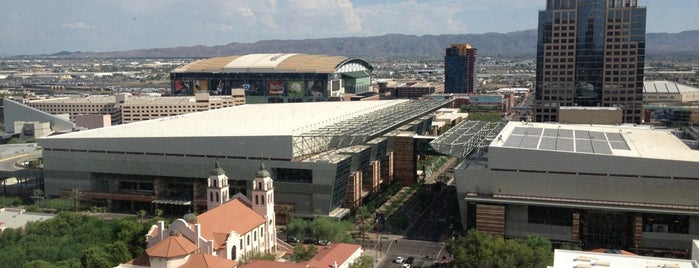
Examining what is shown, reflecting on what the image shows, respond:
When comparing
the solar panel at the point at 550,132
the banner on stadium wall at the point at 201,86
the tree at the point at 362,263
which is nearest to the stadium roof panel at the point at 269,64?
the banner on stadium wall at the point at 201,86

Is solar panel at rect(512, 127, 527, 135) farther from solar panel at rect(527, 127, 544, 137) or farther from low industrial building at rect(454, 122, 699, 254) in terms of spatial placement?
low industrial building at rect(454, 122, 699, 254)

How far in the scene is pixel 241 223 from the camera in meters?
50.2

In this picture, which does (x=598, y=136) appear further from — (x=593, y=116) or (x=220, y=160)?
(x=220, y=160)

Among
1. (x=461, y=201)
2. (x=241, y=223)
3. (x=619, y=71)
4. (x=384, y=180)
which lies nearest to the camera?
(x=241, y=223)

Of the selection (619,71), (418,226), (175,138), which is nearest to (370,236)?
(418,226)

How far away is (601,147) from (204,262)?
38.6m

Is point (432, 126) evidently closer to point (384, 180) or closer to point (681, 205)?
point (384, 180)

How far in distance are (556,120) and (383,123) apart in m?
42.7

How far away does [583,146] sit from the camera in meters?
62.5

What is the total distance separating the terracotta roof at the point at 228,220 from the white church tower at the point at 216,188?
216cm

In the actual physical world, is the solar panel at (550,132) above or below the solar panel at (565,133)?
above

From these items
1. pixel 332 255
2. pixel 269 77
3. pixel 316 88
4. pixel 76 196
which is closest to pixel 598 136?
pixel 332 255

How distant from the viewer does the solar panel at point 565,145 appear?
5988cm

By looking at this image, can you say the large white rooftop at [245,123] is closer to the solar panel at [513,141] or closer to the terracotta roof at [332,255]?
the terracotta roof at [332,255]
